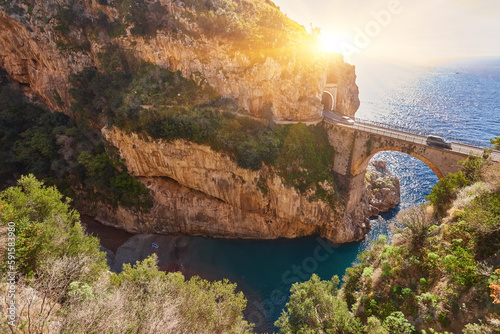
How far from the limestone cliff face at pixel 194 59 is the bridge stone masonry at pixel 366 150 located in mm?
4244

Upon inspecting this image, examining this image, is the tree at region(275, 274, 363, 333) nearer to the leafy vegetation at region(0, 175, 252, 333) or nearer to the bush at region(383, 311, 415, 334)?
the bush at region(383, 311, 415, 334)

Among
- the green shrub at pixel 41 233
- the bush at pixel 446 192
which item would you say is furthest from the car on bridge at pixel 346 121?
the green shrub at pixel 41 233

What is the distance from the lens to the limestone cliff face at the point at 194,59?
24.6m

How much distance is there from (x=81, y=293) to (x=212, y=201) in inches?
701

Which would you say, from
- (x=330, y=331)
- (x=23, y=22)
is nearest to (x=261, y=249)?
(x=330, y=331)

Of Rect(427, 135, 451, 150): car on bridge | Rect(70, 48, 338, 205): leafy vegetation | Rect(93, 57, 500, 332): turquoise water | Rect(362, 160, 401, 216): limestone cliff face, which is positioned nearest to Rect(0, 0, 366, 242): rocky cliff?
Rect(70, 48, 338, 205): leafy vegetation

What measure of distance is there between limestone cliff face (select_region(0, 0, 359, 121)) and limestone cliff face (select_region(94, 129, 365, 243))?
822 centimetres

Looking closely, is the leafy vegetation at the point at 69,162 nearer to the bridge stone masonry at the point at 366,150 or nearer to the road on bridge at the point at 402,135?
the bridge stone masonry at the point at 366,150

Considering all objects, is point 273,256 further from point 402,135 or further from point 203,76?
point 203,76

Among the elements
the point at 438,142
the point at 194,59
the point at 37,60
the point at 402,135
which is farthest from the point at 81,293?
the point at 37,60

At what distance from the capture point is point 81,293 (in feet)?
28.5

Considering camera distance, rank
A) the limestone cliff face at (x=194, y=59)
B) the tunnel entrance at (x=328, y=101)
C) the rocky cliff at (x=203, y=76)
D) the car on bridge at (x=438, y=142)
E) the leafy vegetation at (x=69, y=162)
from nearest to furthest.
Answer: the car on bridge at (x=438, y=142) < the rocky cliff at (x=203, y=76) < the limestone cliff face at (x=194, y=59) < the leafy vegetation at (x=69, y=162) < the tunnel entrance at (x=328, y=101)

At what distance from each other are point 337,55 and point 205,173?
2632cm

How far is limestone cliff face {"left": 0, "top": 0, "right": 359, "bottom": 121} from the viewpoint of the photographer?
24609 mm
